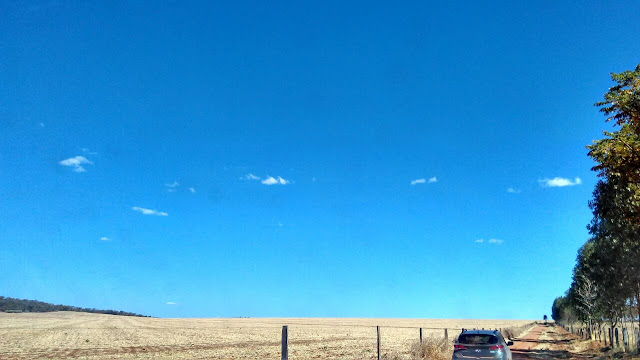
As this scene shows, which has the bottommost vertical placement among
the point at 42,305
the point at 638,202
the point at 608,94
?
the point at 42,305

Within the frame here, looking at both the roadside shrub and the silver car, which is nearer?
the silver car

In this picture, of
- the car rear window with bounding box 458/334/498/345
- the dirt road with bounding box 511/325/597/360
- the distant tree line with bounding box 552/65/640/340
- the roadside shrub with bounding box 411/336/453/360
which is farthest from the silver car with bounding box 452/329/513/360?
the dirt road with bounding box 511/325/597/360

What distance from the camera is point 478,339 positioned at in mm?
16250

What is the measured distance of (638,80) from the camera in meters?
11.9

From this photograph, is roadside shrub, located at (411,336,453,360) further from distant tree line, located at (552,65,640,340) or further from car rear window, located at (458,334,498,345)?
distant tree line, located at (552,65,640,340)

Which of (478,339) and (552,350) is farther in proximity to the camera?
(552,350)

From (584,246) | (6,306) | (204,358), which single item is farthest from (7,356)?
(6,306)

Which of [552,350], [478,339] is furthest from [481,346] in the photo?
[552,350]

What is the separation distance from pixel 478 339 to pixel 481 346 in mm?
364

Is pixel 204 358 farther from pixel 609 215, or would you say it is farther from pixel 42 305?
pixel 42 305

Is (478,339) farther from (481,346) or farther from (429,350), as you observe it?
(429,350)

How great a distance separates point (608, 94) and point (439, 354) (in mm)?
13003

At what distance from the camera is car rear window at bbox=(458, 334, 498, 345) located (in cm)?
1606

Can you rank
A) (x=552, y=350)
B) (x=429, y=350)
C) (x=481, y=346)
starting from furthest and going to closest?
(x=552, y=350)
(x=429, y=350)
(x=481, y=346)
